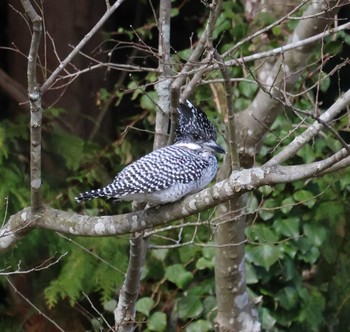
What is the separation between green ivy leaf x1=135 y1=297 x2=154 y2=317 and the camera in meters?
4.39

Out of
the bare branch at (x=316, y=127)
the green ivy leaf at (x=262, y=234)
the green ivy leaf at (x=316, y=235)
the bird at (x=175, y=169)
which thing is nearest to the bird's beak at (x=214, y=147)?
the bird at (x=175, y=169)

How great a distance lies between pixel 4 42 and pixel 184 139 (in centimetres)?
236

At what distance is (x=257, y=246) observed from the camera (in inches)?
173

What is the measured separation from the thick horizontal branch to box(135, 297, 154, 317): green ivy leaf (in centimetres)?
137

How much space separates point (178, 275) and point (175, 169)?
4.84 ft

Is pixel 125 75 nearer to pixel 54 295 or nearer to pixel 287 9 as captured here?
pixel 287 9

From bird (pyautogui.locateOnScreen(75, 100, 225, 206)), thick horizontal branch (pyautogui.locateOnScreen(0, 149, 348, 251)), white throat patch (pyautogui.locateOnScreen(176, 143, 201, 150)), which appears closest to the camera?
thick horizontal branch (pyautogui.locateOnScreen(0, 149, 348, 251))

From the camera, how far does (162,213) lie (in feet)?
9.16

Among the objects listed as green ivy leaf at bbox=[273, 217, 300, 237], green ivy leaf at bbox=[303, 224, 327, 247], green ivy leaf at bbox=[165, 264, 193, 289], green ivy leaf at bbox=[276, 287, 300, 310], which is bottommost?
green ivy leaf at bbox=[276, 287, 300, 310]

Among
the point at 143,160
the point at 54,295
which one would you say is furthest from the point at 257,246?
the point at 143,160

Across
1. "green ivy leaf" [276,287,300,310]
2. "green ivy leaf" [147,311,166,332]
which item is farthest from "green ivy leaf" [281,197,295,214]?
"green ivy leaf" [147,311,166,332]

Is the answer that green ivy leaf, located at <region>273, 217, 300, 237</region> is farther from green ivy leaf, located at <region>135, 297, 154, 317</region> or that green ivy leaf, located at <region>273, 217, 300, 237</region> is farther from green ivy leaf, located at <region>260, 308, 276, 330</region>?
green ivy leaf, located at <region>135, 297, 154, 317</region>

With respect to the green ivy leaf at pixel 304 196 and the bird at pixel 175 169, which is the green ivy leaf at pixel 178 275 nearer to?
the green ivy leaf at pixel 304 196

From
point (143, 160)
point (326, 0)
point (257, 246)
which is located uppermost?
point (326, 0)
